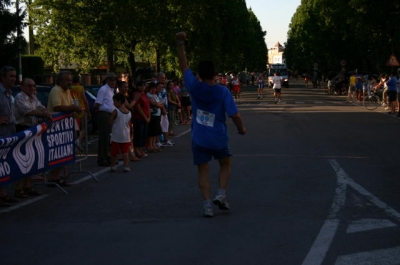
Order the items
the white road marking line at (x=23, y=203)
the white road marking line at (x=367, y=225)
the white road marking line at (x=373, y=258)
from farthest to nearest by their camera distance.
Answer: the white road marking line at (x=23, y=203), the white road marking line at (x=367, y=225), the white road marking line at (x=373, y=258)

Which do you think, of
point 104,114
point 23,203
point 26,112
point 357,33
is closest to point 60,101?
point 26,112

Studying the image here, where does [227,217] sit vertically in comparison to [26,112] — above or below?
below

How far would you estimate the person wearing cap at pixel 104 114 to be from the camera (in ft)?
52.6

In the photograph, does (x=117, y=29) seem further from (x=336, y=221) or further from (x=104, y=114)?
(x=336, y=221)

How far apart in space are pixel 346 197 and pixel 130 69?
44047 millimetres

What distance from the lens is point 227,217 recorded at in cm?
949

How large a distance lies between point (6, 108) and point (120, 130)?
146 inches

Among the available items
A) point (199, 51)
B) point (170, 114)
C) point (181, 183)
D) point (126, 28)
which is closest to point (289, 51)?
point (199, 51)

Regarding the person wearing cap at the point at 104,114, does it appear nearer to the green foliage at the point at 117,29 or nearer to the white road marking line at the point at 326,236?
the white road marking line at the point at 326,236

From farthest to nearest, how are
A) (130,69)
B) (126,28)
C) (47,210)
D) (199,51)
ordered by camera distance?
(199,51)
(130,69)
(126,28)
(47,210)

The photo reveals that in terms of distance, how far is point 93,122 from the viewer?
2400 centimetres

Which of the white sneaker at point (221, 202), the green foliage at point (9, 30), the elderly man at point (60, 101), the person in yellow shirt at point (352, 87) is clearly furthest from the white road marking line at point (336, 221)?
the person in yellow shirt at point (352, 87)

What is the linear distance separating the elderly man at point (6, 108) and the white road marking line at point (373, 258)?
17.9 ft

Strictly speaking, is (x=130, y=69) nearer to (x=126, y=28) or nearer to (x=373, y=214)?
(x=126, y=28)
